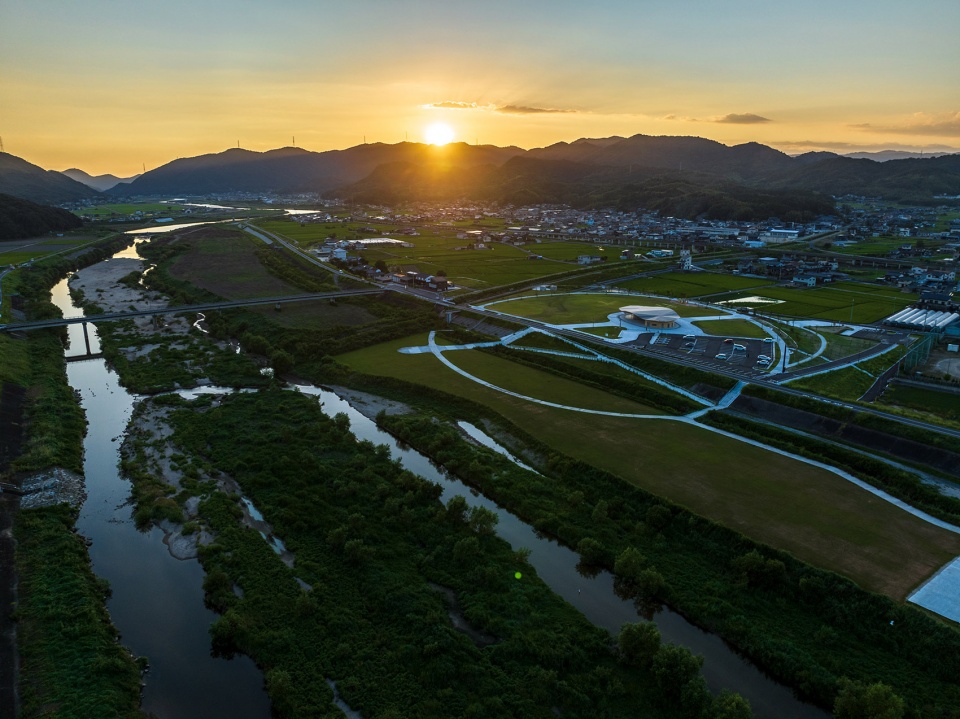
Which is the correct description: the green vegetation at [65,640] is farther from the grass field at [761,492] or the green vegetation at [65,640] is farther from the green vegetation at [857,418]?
the green vegetation at [857,418]

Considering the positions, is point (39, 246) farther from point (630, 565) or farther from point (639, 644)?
point (639, 644)

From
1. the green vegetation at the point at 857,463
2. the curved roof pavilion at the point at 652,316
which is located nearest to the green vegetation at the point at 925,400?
the green vegetation at the point at 857,463

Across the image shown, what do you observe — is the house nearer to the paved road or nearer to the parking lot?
the paved road

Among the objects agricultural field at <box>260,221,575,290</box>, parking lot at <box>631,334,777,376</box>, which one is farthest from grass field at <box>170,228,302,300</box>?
parking lot at <box>631,334,777,376</box>

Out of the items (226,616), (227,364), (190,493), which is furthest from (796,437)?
(227,364)

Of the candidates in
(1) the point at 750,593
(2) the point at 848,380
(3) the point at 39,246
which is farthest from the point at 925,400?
(3) the point at 39,246

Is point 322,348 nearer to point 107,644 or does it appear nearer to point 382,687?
point 107,644
